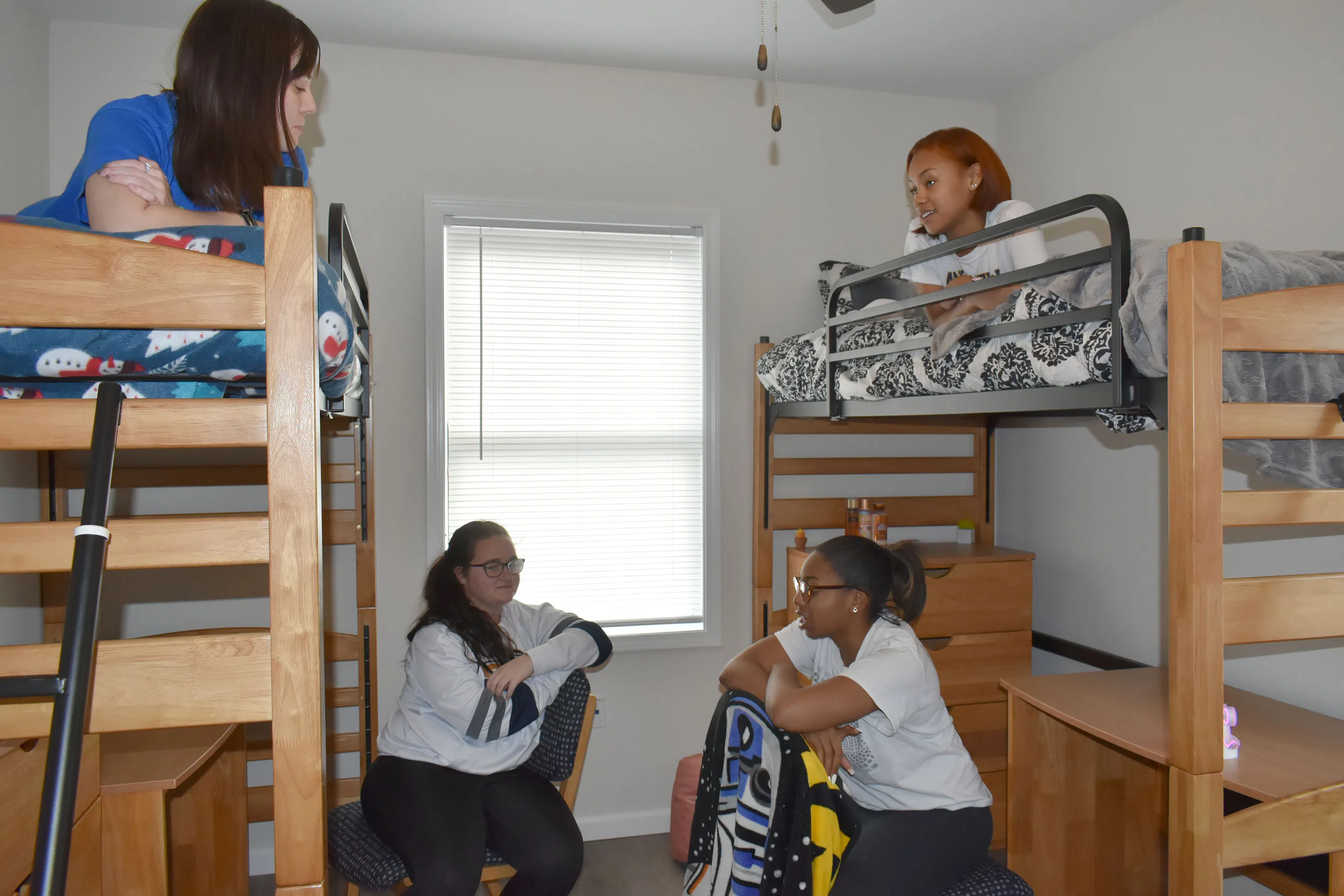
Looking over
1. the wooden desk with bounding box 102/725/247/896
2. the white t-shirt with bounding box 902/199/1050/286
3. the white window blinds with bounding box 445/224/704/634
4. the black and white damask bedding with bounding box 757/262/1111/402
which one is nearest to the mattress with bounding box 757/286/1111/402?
the black and white damask bedding with bounding box 757/262/1111/402

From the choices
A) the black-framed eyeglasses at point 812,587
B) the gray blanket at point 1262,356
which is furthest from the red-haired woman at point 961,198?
the black-framed eyeglasses at point 812,587

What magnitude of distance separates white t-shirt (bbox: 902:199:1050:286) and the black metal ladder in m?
1.68

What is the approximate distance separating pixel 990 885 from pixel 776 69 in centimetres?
272

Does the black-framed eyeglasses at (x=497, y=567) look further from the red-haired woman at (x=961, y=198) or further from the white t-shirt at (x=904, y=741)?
the red-haired woman at (x=961, y=198)

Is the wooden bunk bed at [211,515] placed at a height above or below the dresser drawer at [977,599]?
above

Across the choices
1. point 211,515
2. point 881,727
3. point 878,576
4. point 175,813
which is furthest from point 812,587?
point 175,813

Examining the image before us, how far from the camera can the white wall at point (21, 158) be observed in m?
2.41

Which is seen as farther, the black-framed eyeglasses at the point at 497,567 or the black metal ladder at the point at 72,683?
the black-framed eyeglasses at the point at 497,567

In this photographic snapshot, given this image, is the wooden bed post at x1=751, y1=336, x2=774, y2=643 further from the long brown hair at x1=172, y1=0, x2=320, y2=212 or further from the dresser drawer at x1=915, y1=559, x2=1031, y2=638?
the long brown hair at x1=172, y1=0, x2=320, y2=212

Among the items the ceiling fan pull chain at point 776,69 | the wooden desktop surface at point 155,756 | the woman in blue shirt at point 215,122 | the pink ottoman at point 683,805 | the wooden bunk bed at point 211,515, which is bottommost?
the pink ottoman at point 683,805

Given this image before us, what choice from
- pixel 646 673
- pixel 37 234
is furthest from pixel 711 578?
pixel 37 234

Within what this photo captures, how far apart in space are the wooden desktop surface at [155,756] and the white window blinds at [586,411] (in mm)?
1216

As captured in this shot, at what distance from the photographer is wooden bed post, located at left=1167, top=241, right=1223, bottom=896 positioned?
1.33 m

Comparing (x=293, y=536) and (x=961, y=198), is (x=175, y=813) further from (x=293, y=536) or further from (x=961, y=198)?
(x=961, y=198)
